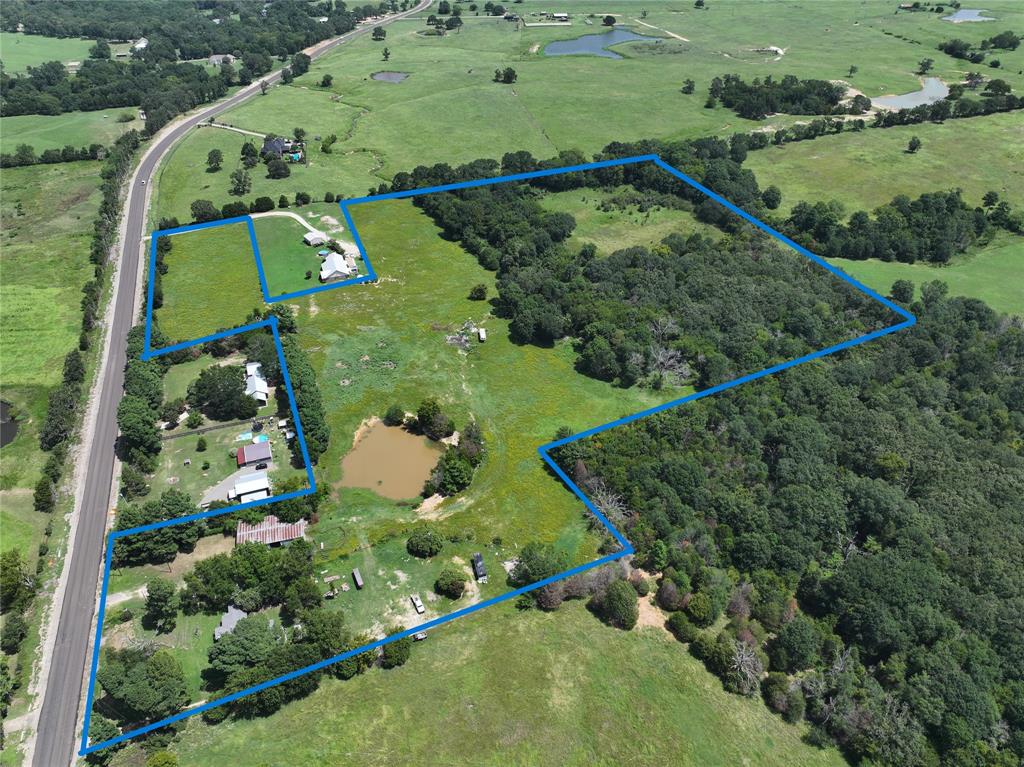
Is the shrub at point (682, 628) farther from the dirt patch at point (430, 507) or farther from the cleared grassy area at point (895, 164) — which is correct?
the cleared grassy area at point (895, 164)

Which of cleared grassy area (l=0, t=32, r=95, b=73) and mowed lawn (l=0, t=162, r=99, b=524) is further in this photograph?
cleared grassy area (l=0, t=32, r=95, b=73)

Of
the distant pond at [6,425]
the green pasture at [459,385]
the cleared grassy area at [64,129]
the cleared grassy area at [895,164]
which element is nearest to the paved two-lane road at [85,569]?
the distant pond at [6,425]

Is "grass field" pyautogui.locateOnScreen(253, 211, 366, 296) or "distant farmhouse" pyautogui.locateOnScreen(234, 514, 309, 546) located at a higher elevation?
"grass field" pyautogui.locateOnScreen(253, 211, 366, 296)

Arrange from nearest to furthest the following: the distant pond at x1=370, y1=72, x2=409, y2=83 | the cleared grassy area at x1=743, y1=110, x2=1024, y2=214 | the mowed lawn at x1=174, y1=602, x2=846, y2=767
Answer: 1. the mowed lawn at x1=174, y1=602, x2=846, y2=767
2. the cleared grassy area at x1=743, y1=110, x2=1024, y2=214
3. the distant pond at x1=370, y1=72, x2=409, y2=83

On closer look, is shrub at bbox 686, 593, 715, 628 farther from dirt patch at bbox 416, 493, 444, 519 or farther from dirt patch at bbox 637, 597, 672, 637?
dirt patch at bbox 416, 493, 444, 519

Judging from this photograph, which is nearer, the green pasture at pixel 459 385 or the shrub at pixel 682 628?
the shrub at pixel 682 628

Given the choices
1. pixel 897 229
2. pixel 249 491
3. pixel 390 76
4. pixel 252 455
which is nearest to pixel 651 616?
pixel 249 491

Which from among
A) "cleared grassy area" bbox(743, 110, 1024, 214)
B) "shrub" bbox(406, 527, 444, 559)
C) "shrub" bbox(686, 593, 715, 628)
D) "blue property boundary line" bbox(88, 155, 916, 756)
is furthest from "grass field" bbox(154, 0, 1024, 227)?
"shrub" bbox(686, 593, 715, 628)

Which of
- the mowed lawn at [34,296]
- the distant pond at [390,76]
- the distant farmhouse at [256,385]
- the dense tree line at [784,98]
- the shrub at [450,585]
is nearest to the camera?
the shrub at [450,585]
